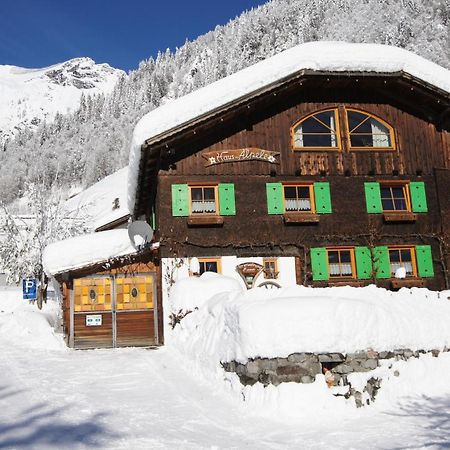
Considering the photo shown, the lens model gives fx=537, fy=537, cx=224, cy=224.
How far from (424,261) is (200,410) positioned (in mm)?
10247

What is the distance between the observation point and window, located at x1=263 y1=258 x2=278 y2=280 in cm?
1518

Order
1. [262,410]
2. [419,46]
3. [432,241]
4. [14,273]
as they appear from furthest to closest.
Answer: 1. [419,46]
2. [14,273]
3. [432,241]
4. [262,410]

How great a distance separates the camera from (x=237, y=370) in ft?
28.0

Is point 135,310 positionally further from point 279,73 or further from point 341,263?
point 279,73

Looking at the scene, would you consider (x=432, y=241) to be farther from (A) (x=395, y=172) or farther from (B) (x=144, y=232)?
(B) (x=144, y=232)

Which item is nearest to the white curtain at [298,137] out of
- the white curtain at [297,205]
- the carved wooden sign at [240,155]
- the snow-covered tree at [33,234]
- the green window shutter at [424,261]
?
the carved wooden sign at [240,155]

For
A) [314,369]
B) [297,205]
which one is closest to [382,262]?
[297,205]

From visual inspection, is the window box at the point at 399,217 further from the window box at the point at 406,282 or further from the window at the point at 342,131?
the window at the point at 342,131

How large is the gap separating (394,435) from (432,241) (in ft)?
34.4

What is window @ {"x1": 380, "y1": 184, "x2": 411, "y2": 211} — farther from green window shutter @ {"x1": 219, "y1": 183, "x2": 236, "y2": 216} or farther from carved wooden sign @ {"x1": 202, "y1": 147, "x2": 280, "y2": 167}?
green window shutter @ {"x1": 219, "y1": 183, "x2": 236, "y2": 216}

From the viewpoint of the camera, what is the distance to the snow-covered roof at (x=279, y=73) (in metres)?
14.5

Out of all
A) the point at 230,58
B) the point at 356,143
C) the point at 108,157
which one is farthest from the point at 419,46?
the point at 356,143

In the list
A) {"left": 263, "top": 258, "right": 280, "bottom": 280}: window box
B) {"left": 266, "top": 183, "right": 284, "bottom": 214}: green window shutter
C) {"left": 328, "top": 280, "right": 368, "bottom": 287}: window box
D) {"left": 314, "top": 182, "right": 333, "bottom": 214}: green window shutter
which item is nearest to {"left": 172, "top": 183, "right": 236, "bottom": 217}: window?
{"left": 266, "top": 183, "right": 284, "bottom": 214}: green window shutter

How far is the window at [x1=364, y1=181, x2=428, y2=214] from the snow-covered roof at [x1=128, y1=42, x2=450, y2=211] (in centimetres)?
307
